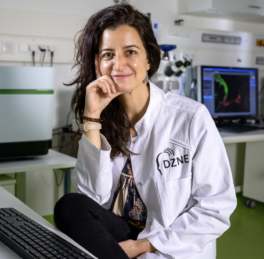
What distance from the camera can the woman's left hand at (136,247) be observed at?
1210 mm

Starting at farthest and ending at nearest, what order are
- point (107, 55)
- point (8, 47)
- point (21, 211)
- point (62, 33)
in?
point (62, 33) → point (8, 47) → point (107, 55) → point (21, 211)

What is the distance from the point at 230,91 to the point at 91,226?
2.10 m

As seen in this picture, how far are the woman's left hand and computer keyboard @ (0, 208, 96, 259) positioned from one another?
0.36 m

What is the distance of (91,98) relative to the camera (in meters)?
1.37

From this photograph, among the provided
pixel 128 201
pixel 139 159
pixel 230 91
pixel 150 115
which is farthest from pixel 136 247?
pixel 230 91

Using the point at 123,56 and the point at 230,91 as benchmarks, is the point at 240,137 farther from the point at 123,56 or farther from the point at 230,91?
the point at 123,56

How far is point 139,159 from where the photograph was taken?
1.35m

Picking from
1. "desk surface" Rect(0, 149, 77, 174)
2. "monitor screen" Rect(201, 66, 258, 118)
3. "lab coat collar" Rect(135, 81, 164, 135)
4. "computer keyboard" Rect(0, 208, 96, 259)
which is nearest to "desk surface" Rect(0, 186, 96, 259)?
"computer keyboard" Rect(0, 208, 96, 259)

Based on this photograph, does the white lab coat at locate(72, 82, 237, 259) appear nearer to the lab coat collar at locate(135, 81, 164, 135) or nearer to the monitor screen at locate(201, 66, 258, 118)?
the lab coat collar at locate(135, 81, 164, 135)

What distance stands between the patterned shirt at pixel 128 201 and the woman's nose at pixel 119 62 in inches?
12.6

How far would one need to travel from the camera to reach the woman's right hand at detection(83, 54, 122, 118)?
133cm

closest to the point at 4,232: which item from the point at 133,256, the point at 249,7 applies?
the point at 133,256

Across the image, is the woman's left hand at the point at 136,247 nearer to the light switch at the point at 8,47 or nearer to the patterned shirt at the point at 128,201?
the patterned shirt at the point at 128,201

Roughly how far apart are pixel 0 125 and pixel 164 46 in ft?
4.63
